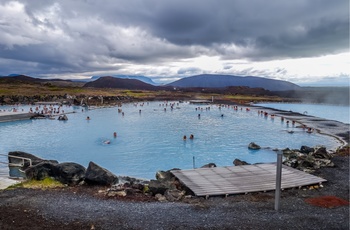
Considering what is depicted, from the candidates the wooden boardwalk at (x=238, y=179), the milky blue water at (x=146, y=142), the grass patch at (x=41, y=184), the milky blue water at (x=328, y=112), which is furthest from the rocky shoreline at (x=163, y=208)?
the milky blue water at (x=328, y=112)

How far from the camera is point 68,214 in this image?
7828mm

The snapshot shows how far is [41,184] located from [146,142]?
15.3m

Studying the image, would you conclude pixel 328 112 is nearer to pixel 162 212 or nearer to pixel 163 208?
pixel 163 208

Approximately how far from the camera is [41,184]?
1071 cm

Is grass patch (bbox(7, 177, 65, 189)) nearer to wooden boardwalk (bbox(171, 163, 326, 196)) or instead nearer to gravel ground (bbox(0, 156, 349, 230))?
gravel ground (bbox(0, 156, 349, 230))

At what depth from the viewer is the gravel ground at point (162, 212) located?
7.23 metres

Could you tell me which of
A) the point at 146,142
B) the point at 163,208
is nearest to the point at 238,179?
the point at 163,208

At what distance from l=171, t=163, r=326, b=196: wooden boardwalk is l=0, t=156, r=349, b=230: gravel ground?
0.36m

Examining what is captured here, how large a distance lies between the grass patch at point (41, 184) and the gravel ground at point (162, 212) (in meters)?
0.58

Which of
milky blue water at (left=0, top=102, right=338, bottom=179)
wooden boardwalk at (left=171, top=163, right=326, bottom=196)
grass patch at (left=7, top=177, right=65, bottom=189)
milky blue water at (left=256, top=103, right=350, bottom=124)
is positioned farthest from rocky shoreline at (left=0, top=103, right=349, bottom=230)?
milky blue water at (left=256, top=103, right=350, bottom=124)

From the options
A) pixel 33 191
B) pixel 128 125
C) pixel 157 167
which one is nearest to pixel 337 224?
pixel 33 191

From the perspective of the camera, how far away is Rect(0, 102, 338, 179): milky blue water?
20.1 metres

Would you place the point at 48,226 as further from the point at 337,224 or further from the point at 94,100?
the point at 94,100

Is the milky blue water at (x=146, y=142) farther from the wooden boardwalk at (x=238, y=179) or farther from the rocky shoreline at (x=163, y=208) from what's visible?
the rocky shoreline at (x=163, y=208)
